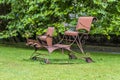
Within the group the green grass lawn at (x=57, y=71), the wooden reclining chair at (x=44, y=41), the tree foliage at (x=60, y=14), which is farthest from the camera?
the tree foliage at (x=60, y=14)

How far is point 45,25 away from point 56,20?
0.42 meters

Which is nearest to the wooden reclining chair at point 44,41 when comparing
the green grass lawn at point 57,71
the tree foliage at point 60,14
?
the green grass lawn at point 57,71

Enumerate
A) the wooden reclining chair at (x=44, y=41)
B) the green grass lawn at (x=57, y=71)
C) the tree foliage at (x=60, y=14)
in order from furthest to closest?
1. the tree foliage at (x=60, y=14)
2. the wooden reclining chair at (x=44, y=41)
3. the green grass lawn at (x=57, y=71)

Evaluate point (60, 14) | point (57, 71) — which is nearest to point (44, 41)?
point (57, 71)

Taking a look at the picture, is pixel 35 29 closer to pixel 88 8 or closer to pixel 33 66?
pixel 88 8

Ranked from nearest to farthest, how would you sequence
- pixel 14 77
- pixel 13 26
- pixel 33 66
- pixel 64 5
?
pixel 14 77 → pixel 33 66 → pixel 64 5 → pixel 13 26

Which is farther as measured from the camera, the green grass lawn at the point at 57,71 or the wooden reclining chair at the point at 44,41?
the wooden reclining chair at the point at 44,41

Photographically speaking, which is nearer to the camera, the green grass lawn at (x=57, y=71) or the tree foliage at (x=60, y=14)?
the green grass lawn at (x=57, y=71)

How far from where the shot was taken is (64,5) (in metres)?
12.6

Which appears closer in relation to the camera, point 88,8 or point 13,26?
point 88,8

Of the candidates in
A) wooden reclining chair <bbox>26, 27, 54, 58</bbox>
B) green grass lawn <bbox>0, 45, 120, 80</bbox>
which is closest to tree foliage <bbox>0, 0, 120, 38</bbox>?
wooden reclining chair <bbox>26, 27, 54, 58</bbox>

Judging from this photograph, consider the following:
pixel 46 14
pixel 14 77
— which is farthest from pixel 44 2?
pixel 14 77

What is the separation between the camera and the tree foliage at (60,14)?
39.3ft

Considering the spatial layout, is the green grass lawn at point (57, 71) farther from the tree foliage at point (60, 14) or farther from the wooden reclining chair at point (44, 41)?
the tree foliage at point (60, 14)
